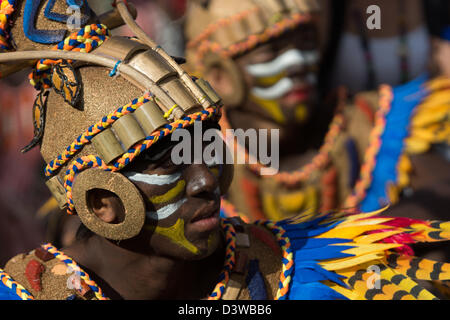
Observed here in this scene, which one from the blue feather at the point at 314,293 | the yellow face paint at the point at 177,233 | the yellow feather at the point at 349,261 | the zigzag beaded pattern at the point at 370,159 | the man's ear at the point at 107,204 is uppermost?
the man's ear at the point at 107,204

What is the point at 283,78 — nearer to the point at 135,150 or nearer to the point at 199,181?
the point at 199,181

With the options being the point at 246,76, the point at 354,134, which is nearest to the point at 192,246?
the point at 246,76

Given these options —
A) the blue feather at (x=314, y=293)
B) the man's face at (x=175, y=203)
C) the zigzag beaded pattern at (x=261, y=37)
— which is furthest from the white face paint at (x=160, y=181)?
the zigzag beaded pattern at (x=261, y=37)

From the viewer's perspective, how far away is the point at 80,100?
2.30m

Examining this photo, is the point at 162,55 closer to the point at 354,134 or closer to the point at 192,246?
the point at 192,246

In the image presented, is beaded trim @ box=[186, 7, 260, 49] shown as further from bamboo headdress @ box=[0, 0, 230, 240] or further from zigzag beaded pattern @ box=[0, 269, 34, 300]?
zigzag beaded pattern @ box=[0, 269, 34, 300]

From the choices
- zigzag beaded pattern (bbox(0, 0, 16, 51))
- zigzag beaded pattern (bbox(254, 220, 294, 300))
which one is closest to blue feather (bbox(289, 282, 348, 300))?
zigzag beaded pattern (bbox(254, 220, 294, 300))

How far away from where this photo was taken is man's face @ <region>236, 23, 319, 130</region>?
4.33 metres

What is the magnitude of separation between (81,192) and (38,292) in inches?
15.9

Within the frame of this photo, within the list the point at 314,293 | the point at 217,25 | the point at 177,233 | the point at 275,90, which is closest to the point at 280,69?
the point at 275,90

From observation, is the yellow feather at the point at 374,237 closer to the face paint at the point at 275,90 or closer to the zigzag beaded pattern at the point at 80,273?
the zigzag beaded pattern at the point at 80,273

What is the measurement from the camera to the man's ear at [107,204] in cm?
232

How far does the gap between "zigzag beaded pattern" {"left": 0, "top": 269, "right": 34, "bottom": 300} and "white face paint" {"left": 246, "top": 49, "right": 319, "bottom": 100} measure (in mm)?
2350

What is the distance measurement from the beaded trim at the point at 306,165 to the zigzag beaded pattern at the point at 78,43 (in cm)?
223
